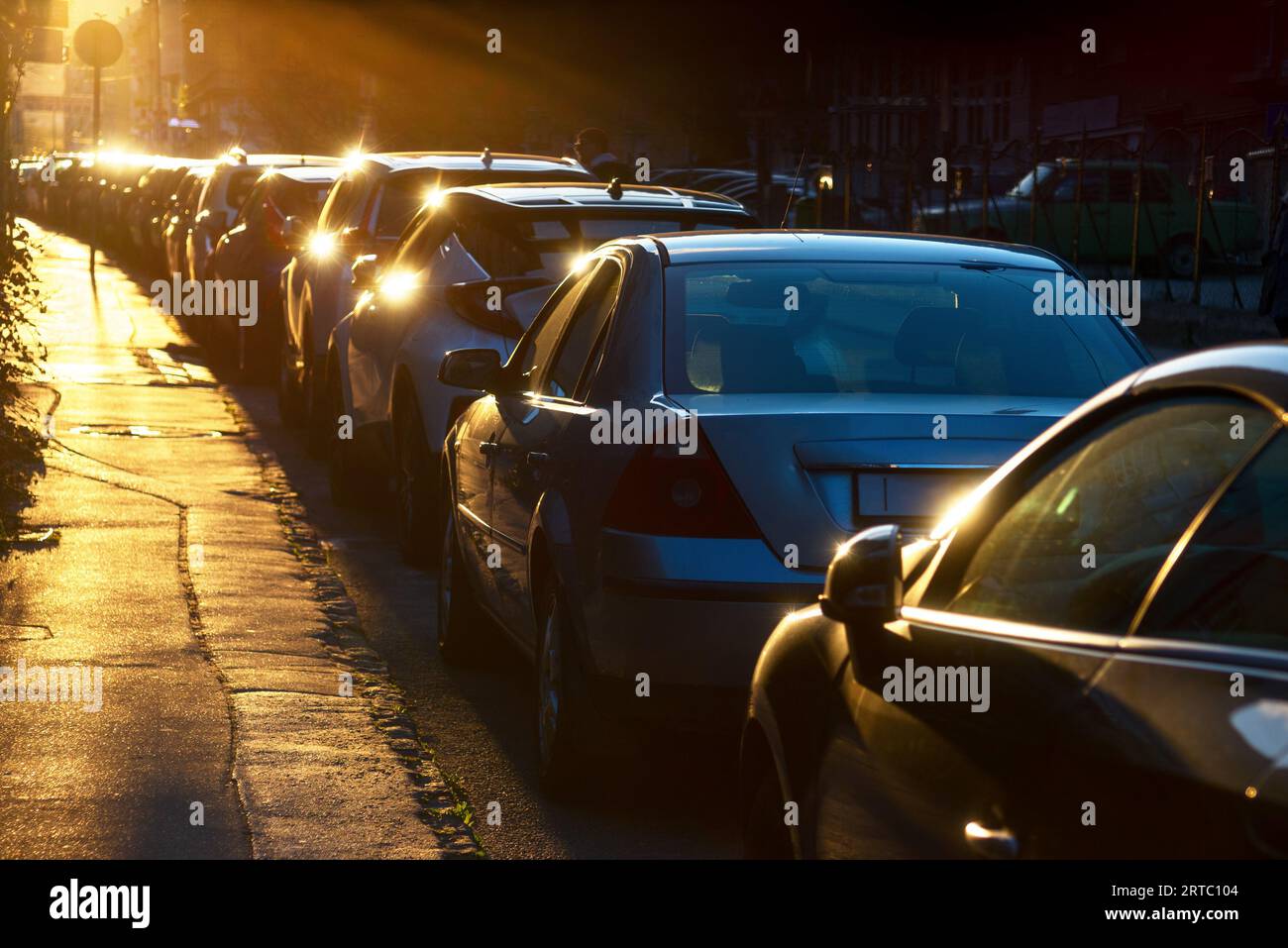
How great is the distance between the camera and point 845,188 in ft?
86.6

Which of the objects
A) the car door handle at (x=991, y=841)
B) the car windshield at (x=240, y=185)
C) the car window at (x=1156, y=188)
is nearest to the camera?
the car door handle at (x=991, y=841)

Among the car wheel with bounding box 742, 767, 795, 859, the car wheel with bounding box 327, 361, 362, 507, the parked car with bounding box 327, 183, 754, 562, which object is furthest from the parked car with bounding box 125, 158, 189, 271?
the car wheel with bounding box 742, 767, 795, 859

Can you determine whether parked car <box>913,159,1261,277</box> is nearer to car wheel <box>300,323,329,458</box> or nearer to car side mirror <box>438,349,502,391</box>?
car wheel <box>300,323,329,458</box>

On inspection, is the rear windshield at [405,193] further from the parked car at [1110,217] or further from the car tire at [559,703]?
the parked car at [1110,217]

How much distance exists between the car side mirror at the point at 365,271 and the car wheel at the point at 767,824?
7978mm

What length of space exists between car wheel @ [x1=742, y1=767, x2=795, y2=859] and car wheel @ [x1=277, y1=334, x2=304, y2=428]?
1188cm

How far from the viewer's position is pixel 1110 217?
21.9 metres

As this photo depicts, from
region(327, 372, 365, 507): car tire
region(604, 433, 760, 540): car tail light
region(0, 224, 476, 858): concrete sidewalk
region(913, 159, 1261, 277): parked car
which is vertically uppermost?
region(913, 159, 1261, 277): parked car

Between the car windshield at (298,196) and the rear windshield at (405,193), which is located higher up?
the car windshield at (298,196)

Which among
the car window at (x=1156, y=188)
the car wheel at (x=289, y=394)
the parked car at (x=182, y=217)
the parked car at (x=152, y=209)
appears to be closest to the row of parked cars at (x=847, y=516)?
the car wheel at (x=289, y=394)

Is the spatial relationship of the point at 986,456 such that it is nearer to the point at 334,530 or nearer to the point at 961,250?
the point at 961,250

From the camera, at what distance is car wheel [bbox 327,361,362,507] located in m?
12.1

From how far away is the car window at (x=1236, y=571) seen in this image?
8.67 feet
